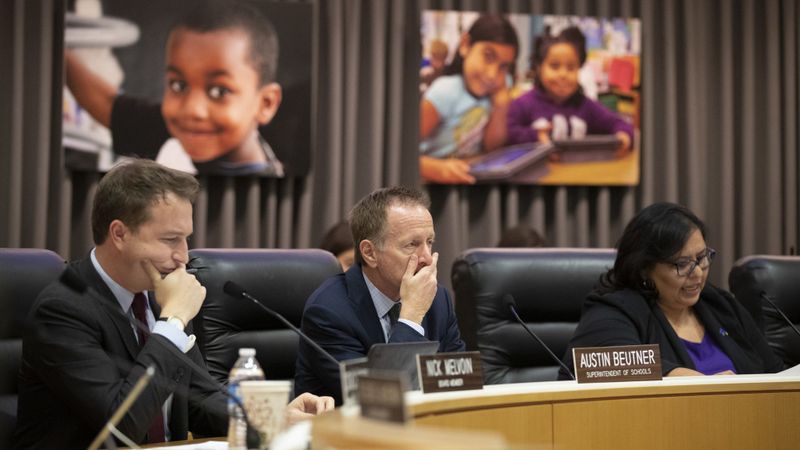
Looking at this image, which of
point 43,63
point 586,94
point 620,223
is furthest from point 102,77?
point 620,223

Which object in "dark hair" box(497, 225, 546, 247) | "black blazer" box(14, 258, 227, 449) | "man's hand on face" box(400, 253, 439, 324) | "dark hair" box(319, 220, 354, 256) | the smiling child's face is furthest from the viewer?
"dark hair" box(497, 225, 546, 247)

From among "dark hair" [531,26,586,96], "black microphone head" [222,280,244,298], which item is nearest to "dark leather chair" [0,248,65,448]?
"black microphone head" [222,280,244,298]

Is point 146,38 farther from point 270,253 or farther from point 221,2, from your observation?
point 270,253

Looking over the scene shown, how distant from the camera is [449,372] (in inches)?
83.7

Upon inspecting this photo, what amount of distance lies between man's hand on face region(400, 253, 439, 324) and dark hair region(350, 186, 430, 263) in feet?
0.63

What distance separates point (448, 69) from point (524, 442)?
3.17 metres

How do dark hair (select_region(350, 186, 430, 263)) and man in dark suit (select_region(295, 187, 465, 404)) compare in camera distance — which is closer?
man in dark suit (select_region(295, 187, 465, 404))

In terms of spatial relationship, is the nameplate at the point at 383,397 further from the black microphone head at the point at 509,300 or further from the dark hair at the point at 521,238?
the dark hair at the point at 521,238

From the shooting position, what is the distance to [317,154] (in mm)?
5020

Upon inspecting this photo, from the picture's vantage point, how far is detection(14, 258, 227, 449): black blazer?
2.18 m

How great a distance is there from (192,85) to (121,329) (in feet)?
8.43

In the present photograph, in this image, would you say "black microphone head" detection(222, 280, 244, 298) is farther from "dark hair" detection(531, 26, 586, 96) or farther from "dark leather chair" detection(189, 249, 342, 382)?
"dark hair" detection(531, 26, 586, 96)

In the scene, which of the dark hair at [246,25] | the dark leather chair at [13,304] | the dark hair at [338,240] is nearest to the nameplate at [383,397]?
the dark leather chair at [13,304]

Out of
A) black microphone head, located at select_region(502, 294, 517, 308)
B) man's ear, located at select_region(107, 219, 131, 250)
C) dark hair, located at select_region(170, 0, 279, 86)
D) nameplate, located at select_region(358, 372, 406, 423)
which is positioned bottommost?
nameplate, located at select_region(358, 372, 406, 423)
